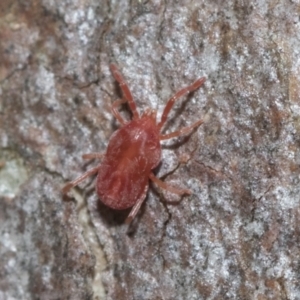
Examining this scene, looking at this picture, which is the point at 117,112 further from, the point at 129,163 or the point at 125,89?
Answer: the point at 129,163

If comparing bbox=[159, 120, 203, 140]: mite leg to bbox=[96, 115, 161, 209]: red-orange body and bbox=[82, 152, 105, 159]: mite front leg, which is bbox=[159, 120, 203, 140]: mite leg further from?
bbox=[82, 152, 105, 159]: mite front leg

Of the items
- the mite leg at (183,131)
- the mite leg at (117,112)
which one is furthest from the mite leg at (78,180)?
the mite leg at (183,131)

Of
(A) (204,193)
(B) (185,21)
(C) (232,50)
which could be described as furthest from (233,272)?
(B) (185,21)

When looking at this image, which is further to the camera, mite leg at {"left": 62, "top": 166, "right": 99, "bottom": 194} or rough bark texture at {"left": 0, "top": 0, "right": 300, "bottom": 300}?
mite leg at {"left": 62, "top": 166, "right": 99, "bottom": 194}

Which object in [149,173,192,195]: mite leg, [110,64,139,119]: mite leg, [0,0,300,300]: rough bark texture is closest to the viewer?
[0,0,300,300]: rough bark texture

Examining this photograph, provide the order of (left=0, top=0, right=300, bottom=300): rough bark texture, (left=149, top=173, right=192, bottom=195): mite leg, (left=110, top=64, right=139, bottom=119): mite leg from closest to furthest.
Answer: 1. (left=0, top=0, right=300, bottom=300): rough bark texture
2. (left=149, top=173, right=192, bottom=195): mite leg
3. (left=110, top=64, right=139, bottom=119): mite leg

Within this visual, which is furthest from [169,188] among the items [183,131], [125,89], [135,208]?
[125,89]

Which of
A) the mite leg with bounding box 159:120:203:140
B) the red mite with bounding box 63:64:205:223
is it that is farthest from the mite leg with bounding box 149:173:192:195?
the mite leg with bounding box 159:120:203:140
